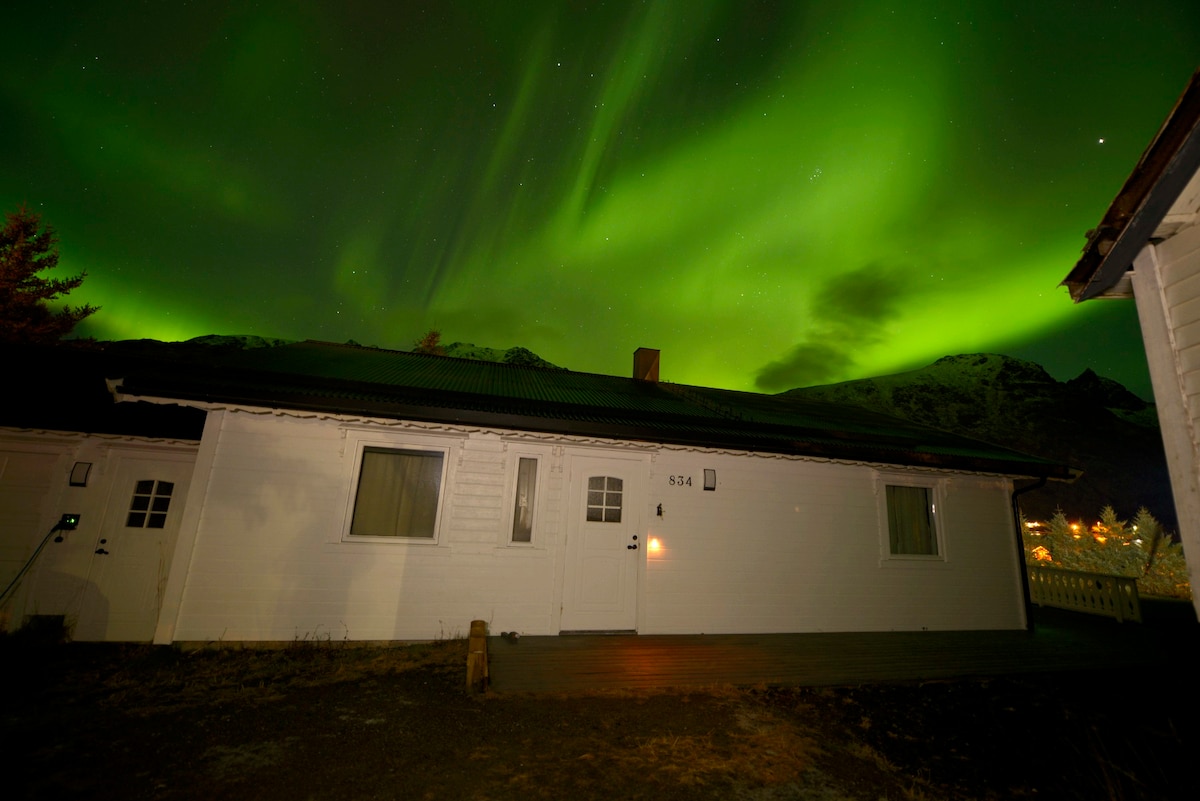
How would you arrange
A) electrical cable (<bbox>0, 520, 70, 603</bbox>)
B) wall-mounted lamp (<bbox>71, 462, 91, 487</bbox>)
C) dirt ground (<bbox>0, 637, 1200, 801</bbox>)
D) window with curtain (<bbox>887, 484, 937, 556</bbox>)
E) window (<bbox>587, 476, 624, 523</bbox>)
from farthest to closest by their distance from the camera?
1. window with curtain (<bbox>887, 484, 937, 556</bbox>)
2. window (<bbox>587, 476, 624, 523</bbox>)
3. wall-mounted lamp (<bbox>71, 462, 91, 487</bbox>)
4. electrical cable (<bbox>0, 520, 70, 603</bbox>)
5. dirt ground (<bbox>0, 637, 1200, 801</bbox>)

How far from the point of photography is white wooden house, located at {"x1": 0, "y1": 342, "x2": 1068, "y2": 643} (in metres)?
6.51

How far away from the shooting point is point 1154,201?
123 inches

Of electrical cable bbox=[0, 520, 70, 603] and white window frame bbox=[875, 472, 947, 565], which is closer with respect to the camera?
electrical cable bbox=[0, 520, 70, 603]

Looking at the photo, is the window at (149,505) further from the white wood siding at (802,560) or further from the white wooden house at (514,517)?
the white wood siding at (802,560)

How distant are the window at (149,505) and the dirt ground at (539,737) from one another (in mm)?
1785

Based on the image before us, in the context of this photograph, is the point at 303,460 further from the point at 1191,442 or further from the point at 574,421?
the point at 1191,442

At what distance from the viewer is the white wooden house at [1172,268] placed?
3.00 metres

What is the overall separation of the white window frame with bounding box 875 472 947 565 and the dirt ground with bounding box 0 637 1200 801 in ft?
9.49

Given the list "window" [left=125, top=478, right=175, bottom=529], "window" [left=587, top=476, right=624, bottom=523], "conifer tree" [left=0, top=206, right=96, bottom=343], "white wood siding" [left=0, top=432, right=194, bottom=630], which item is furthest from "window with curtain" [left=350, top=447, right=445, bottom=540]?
"conifer tree" [left=0, top=206, right=96, bottom=343]

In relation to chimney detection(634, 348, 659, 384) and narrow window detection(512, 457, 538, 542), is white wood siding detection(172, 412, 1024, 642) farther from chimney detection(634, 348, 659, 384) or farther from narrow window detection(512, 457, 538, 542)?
chimney detection(634, 348, 659, 384)

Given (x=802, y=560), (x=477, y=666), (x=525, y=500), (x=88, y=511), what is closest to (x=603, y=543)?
(x=525, y=500)

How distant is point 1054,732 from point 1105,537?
18.5 m

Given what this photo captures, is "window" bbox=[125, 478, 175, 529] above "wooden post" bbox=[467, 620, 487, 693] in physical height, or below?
above

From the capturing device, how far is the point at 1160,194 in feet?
10.2
